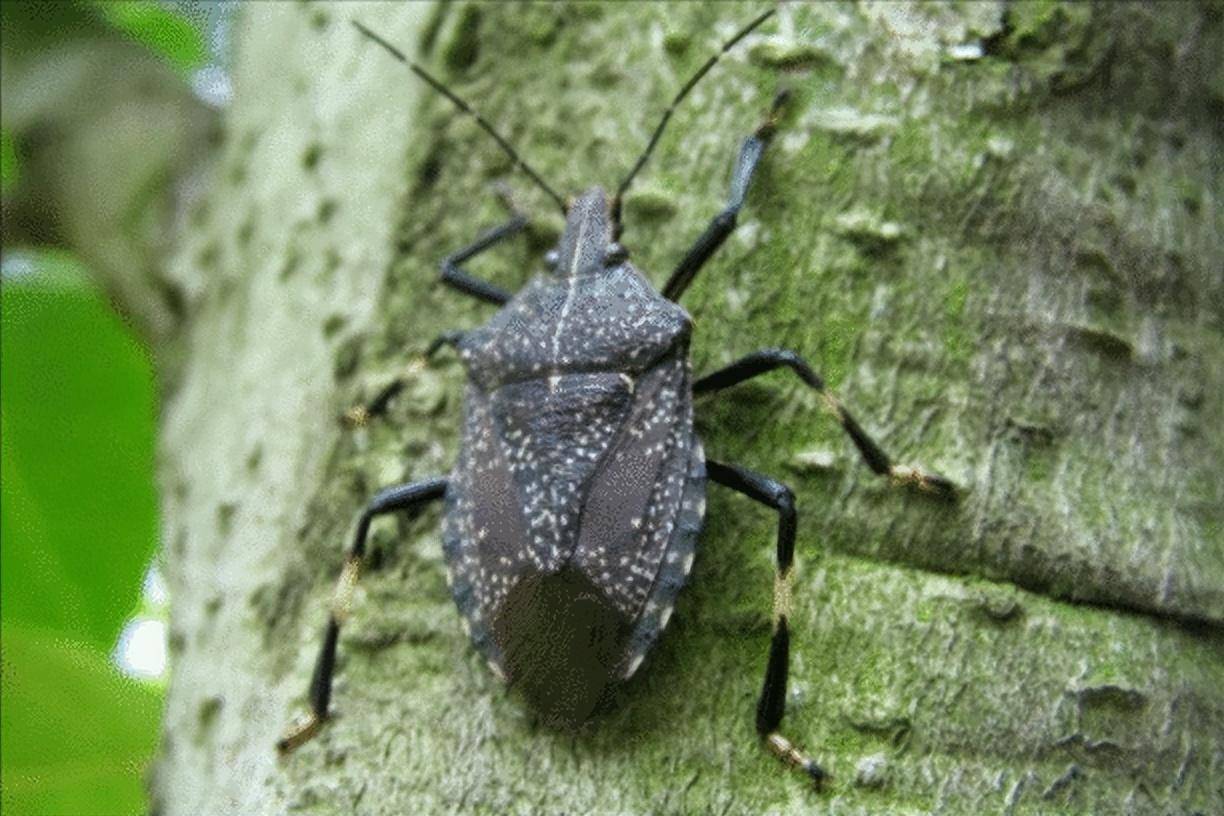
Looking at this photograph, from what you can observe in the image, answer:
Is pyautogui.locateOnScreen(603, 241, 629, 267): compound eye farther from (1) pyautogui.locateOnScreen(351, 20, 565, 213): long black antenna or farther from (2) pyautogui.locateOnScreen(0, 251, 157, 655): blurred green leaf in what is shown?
(2) pyautogui.locateOnScreen(0, 251, 157, 655): blurred green leaf

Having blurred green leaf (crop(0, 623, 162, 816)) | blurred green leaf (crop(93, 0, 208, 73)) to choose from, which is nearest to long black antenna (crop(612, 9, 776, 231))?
blurred green leaf (crop(0, 623, 162, 816))

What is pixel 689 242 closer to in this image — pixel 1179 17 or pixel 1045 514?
pixel 1045 514

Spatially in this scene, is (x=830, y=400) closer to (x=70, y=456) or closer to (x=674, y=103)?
(x=674, y=103)

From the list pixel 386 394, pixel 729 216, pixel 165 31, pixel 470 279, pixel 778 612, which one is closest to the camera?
pixel 778 612

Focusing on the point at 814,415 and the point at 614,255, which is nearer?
the point at 814,415

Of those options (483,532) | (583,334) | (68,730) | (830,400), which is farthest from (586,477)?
(68,730)

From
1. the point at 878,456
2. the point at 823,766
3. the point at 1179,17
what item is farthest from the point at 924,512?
the point at 1179,17
